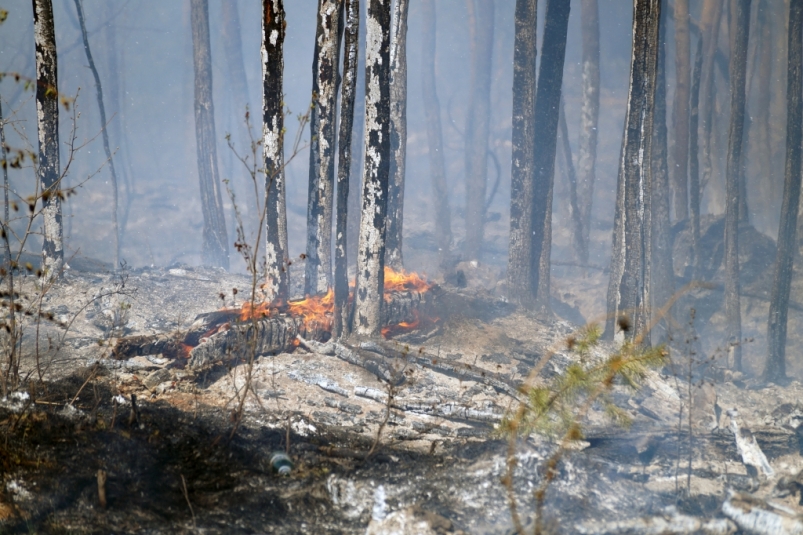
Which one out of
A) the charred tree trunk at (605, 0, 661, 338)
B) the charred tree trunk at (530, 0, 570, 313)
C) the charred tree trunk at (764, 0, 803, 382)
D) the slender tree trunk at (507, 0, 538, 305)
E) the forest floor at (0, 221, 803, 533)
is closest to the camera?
the forest floor at (0, 221, 803, 533)

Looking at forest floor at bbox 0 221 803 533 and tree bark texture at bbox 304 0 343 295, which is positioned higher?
tree bark texture at bbox 304 0 343 295

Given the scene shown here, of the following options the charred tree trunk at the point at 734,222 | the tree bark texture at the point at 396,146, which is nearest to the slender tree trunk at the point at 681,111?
the charred tree trunk at the point at 734,222

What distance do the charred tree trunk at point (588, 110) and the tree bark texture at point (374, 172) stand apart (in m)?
9.50

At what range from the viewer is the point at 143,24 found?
128 ft

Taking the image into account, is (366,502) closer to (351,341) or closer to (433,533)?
(433,533)

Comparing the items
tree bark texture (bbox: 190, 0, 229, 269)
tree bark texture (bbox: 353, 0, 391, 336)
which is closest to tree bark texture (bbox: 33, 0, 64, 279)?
tree bark texture (bbox: 353, 0, 391, 336)

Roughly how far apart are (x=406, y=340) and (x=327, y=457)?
3.69m

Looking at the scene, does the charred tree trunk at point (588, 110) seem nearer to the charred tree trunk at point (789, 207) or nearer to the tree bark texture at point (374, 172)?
the charred tree trunk at point (789, 207)

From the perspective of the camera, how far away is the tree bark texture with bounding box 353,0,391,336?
6141 mm

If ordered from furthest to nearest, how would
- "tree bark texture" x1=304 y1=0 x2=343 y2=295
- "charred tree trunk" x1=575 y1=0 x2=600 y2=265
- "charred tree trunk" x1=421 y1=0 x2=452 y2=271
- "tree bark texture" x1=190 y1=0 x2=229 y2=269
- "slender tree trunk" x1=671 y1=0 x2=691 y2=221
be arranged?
1. "charred tree trunk" x1=421 y1=0 x2=452 y2=271
2. "charred tree trunk" x1=575 y1=0 x2=600 y2=265
3. "tree bark texture" x1=190 y1=0 x2=229 y2=269
4. "slender tree trunk" x1=671 y1=0 x2=691 y2=221
5. "tree bark texture" x1=304 y1=0 x2=343 y2=295

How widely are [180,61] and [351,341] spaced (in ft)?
133

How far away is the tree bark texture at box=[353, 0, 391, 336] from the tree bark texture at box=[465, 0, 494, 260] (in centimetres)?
1031

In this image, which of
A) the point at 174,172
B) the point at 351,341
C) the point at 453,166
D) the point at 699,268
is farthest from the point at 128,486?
the point at 174,172

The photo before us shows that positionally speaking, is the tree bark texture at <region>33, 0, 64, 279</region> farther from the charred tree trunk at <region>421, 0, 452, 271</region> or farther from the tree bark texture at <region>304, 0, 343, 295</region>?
the charred tree trunk at <region>421, 0, 452, 271</region>
